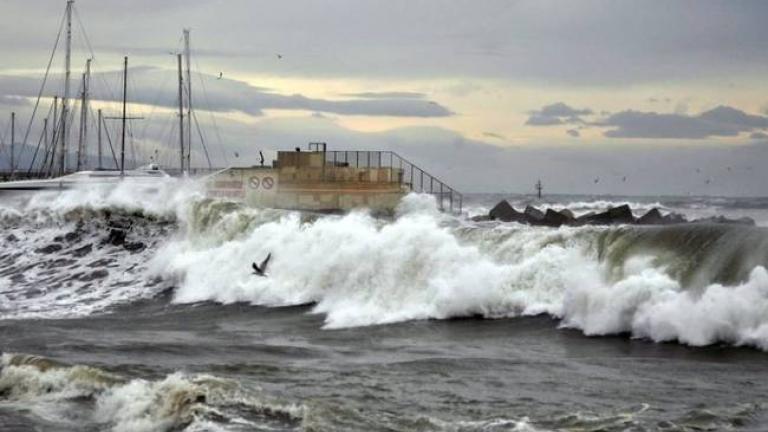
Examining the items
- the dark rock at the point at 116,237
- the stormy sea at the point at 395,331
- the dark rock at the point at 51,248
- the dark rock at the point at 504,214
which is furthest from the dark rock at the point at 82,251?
the dark rock at the point at 504,214

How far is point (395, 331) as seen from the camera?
20094mm

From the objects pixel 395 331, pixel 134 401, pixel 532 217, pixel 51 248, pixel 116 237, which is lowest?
pixel 134 401

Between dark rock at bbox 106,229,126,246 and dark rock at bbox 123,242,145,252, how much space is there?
443 mm

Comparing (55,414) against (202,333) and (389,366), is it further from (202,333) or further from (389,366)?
(202,333)

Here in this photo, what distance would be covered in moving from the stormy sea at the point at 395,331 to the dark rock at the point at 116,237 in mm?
2537

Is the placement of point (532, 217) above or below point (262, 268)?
above

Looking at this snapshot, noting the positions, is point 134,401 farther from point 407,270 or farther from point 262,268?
point 262,268

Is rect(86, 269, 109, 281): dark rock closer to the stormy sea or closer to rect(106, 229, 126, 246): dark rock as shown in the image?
the stormy sea

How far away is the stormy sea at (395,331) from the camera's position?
42.1 feet

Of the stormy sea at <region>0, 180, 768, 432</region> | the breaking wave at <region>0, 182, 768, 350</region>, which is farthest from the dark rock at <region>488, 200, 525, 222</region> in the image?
the stormy sea at <region>0, 180, 768, 432</region>

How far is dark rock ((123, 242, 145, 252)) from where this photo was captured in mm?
34344

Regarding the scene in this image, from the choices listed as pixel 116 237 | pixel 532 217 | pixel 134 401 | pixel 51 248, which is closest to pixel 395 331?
pixel 134 401

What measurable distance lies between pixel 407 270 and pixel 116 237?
15985mm

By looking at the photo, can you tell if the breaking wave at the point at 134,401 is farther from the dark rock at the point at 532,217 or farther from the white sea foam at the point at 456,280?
the dark rock at the point at 532,217
